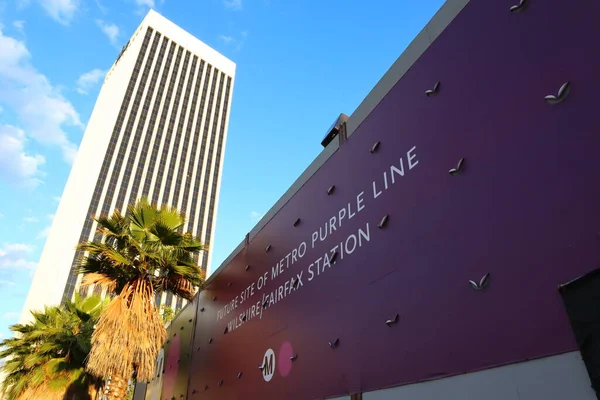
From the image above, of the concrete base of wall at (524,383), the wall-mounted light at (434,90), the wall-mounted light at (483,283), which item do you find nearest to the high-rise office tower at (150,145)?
the wall-mounted light at (434,90)

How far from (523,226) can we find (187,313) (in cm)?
1222

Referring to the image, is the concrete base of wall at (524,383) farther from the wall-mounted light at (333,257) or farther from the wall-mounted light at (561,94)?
the wall-mounted light at (333,257)

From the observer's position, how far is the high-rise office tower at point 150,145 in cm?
7069

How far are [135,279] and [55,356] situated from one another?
5983 mm

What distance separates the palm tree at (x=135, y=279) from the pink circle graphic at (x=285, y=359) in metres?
4.51

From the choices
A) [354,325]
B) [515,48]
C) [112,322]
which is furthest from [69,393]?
[515,48]

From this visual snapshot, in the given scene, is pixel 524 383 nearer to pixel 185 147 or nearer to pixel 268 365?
pixel 268 365

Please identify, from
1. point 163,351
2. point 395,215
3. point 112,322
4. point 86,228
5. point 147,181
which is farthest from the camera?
point 147,181

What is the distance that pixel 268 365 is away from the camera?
7652 millimetres

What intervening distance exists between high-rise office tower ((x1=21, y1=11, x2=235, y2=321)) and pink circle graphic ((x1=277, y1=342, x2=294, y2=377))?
60240mm

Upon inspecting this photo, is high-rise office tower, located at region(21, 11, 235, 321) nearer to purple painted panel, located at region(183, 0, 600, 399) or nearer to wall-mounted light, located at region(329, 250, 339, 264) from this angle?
wall-mounted light, located at region(329, 250, 339, 264)

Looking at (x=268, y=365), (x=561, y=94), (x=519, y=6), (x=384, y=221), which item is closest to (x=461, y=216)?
(x=384, y=221)

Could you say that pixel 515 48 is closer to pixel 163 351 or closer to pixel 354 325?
pixel 354 325

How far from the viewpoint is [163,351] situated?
1523cm
